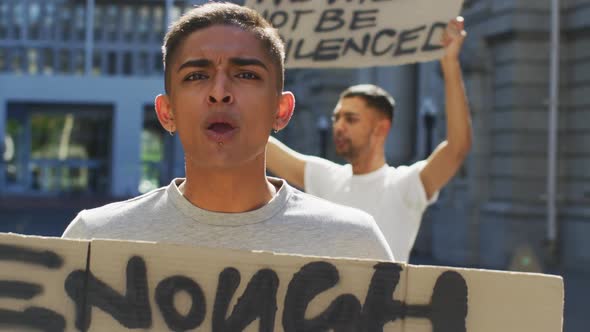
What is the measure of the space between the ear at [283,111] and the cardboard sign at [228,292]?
0.35 metres

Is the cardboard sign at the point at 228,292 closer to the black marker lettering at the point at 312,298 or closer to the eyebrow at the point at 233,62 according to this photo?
the black marker lettering at the point at 312,298

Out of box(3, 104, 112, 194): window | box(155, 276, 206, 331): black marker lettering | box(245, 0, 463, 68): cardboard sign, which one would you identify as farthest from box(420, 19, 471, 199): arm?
box(3, 104, 112, 194): window

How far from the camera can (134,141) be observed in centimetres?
6631

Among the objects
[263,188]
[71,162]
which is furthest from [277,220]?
[71,162]

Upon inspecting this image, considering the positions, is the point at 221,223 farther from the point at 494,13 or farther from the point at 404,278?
the point at 494,13

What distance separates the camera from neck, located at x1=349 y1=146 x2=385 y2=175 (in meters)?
4.79

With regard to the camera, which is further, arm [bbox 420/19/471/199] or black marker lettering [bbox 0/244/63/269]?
arm [bbox 420/19/471/199]

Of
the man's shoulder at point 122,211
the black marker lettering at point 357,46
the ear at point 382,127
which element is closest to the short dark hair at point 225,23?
the man's shoulder at point 122,211

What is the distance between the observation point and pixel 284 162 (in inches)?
190

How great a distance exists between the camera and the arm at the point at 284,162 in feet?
15.6

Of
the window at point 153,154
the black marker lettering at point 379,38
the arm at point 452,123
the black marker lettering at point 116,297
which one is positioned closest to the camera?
the black marker lettering at point 116,297

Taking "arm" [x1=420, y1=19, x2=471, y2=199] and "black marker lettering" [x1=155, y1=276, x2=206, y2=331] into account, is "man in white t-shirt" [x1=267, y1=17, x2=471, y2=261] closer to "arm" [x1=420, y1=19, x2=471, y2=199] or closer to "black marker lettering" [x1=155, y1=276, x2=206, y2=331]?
"arm" [x1=420, y1=19, x2=471, y2=199]

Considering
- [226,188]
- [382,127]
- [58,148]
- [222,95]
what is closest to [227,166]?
[226,188]

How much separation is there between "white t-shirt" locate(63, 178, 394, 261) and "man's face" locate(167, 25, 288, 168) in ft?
0.42
